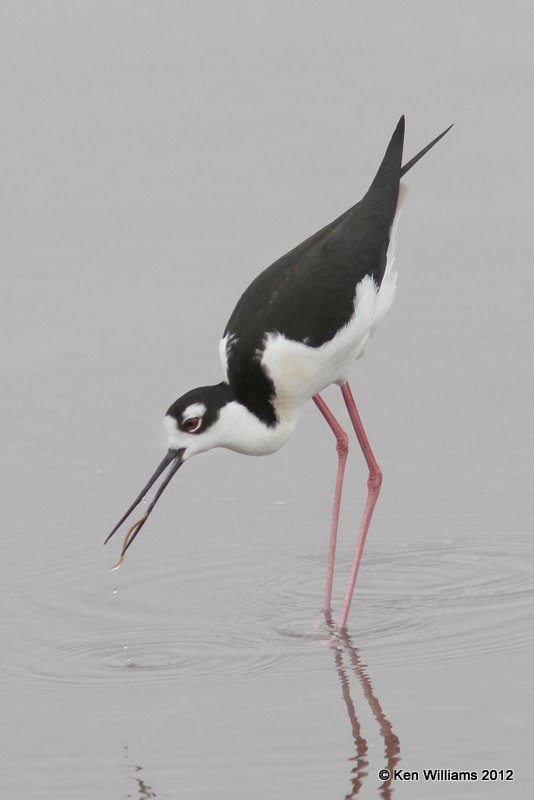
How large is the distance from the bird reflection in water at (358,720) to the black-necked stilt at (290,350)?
0.86 feet

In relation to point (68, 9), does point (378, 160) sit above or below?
below

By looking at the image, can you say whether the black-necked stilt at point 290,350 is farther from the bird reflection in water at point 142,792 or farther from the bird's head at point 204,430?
the bird reflection in water at point 142,792

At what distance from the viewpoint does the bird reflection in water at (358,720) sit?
464cm

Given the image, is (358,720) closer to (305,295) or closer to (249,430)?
(249,430)

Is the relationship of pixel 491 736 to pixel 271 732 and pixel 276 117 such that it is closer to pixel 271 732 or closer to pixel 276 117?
→ pixel 271 732

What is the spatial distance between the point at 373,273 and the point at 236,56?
4.37 meters

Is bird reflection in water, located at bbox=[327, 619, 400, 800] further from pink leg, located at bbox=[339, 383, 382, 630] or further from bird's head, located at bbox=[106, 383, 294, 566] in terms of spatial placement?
bird's head, located at bbox=[106, 383, 294, 566]

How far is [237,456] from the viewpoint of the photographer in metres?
7.21

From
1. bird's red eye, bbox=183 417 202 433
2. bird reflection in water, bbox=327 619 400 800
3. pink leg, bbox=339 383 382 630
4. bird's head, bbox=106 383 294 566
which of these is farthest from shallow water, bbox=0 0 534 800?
bird's red eye, bbox=183 417 202 433

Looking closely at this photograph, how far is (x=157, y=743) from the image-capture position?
4.84 meters

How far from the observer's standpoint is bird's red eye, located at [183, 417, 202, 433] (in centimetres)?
575

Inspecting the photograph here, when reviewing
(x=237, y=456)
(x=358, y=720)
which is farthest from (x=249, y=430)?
(x=358, y=720)

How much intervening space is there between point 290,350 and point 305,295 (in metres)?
0.25

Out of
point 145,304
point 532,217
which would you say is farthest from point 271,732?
point 532,217
